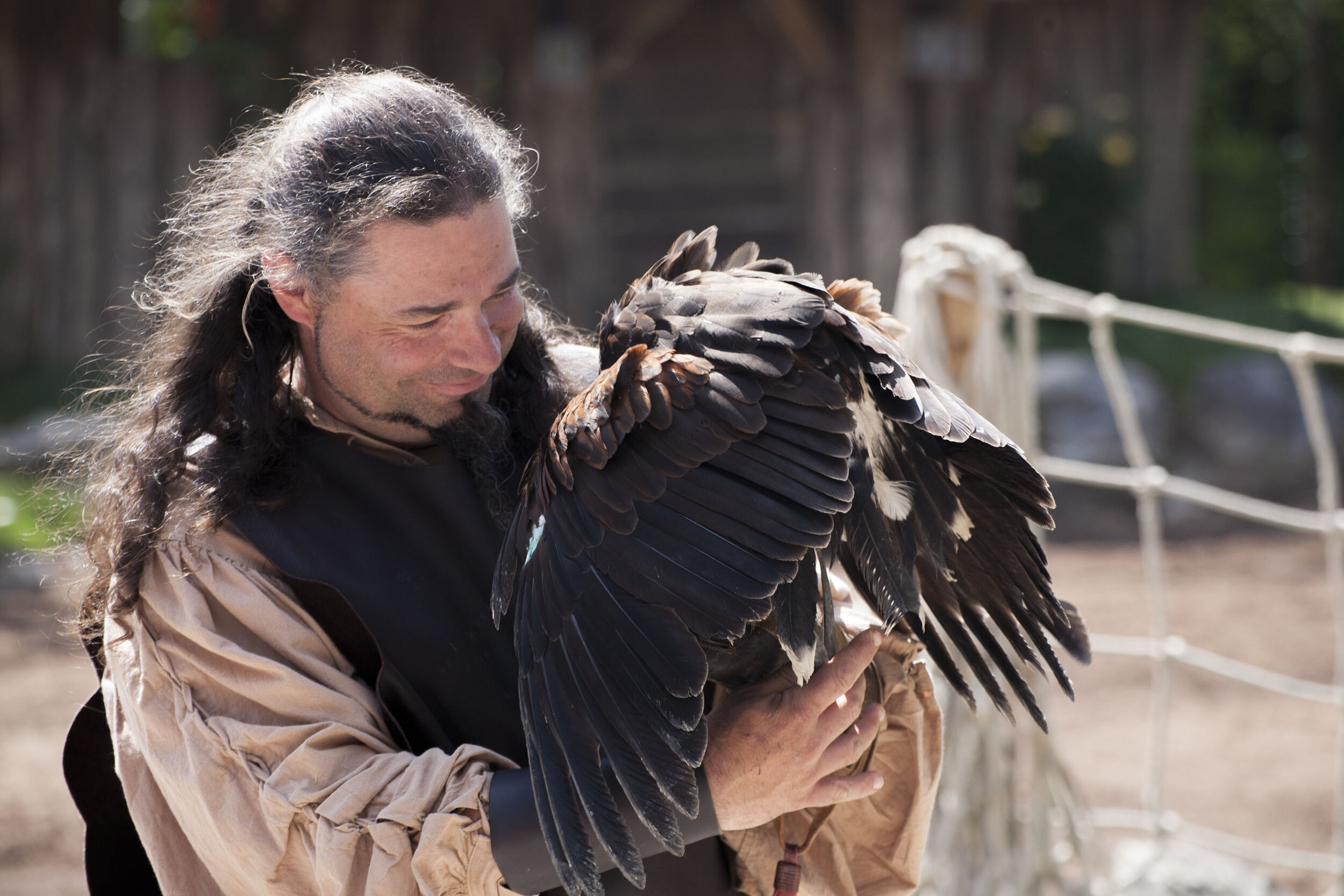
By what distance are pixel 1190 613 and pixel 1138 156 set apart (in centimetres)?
518

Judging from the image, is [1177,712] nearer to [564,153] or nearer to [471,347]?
[471,347]

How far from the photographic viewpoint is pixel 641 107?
918 cm

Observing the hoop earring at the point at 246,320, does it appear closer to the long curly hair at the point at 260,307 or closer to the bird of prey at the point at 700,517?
the long curly hair at the point at 260,307

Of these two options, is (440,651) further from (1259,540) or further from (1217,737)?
(1259,540)

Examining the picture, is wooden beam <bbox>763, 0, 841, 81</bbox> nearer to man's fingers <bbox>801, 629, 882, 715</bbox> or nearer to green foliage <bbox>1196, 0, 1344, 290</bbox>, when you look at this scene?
green foliage <bbox>1196, 0, 1344, 290</bbox>

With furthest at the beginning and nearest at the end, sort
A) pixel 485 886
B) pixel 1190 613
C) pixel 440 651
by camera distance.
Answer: pixel 1190 613, pixel 440 651, pixel 485 886

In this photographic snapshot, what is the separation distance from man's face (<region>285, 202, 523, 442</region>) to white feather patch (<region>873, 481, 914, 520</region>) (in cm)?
53

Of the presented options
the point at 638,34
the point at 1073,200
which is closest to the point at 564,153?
the point at 638,34

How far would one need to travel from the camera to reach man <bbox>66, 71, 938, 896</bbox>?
4.57ft

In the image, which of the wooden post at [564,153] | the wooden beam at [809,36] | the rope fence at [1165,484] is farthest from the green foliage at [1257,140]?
the rope fence at [1165,484]

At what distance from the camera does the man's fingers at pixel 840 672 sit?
142cm

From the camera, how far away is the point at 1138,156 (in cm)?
948

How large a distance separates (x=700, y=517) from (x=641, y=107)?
27.2ft

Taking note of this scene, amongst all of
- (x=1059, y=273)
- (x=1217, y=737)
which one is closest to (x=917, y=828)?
(x=1217, y=737)
